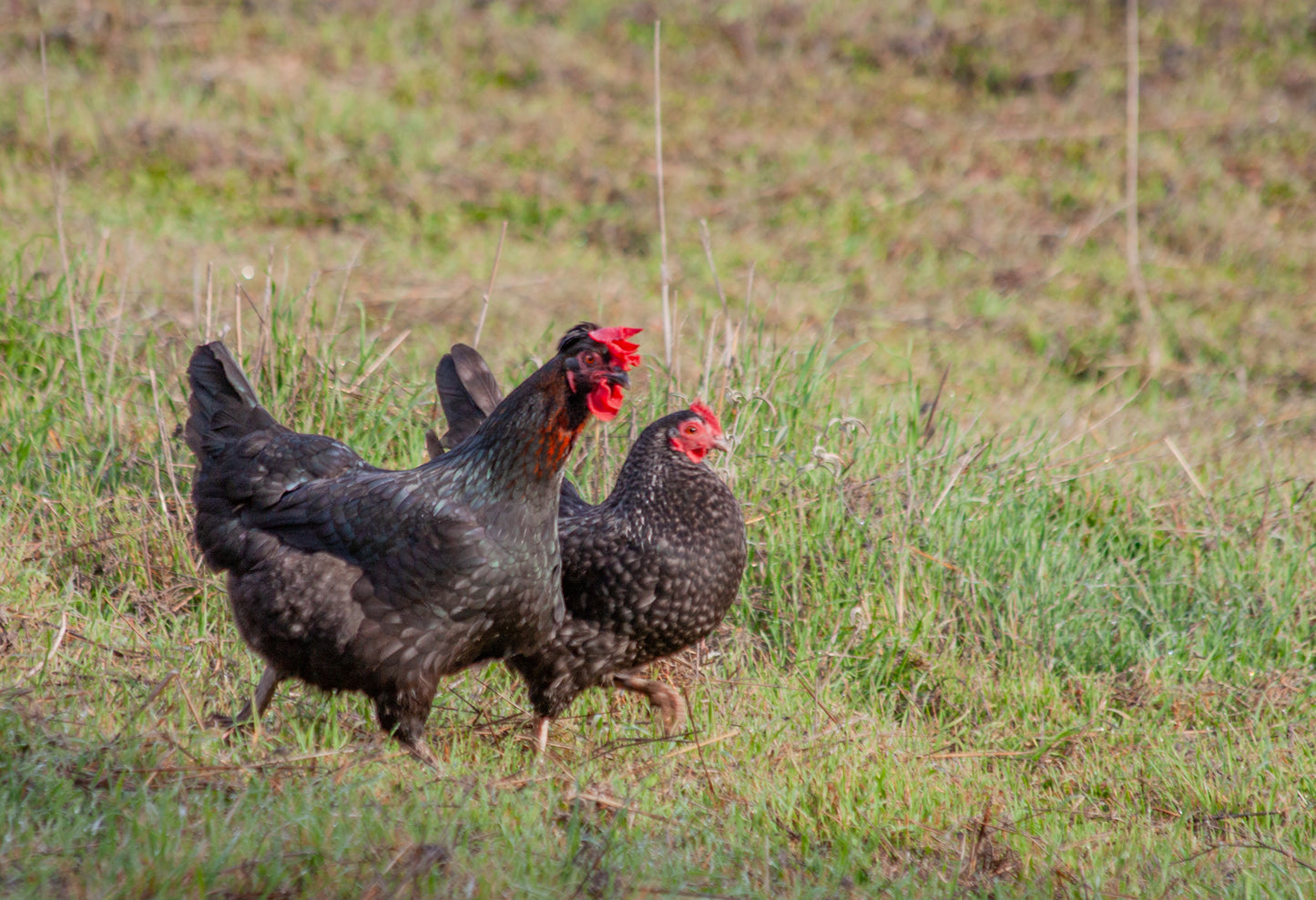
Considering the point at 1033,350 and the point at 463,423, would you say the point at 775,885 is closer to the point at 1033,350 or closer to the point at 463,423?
the point at 463,423

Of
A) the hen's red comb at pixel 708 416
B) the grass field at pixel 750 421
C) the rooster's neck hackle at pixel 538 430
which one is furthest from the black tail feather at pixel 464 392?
the rooster's neck hackle at pixel 538 430

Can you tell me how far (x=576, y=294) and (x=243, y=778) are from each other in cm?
502

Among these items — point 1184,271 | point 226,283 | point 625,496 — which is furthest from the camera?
point 1184,271

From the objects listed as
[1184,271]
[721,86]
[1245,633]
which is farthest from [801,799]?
[721,86]

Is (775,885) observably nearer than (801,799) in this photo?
Yes

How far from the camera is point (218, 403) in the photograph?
157 inches

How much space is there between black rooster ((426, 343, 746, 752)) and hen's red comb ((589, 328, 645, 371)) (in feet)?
2.25

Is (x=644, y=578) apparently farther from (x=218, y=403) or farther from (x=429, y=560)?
(x=218, y=403)

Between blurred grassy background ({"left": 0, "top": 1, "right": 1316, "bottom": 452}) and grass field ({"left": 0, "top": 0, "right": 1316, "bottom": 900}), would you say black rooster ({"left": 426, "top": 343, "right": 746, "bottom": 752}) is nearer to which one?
grass field ({"left": 0, "top": 0, "right": 1316, "bottom": 900})

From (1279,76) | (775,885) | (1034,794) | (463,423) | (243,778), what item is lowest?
(1034,794)

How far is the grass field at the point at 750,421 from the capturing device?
303 centimetres

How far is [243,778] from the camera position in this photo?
293 centimetres

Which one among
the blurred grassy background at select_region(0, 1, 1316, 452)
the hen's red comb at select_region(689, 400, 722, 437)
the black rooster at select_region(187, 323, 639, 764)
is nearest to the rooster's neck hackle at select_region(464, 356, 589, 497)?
the black rooster at select_region(187, 323, 639, 764)

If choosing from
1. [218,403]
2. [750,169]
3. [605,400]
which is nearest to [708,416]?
[605,400]
